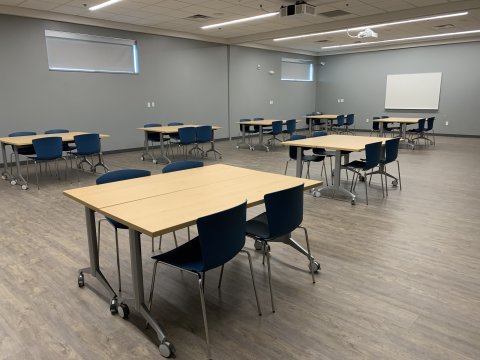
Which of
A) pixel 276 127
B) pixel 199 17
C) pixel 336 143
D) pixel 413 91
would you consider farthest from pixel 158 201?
pixel 413 91

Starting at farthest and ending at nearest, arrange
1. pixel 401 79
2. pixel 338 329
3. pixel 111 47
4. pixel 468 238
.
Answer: pixel 401 79
pixel 111 47
pixel 468 238
pixel 338 329

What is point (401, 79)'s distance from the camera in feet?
42.8

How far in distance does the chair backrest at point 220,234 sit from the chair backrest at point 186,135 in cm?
557

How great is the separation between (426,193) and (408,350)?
3816 mm

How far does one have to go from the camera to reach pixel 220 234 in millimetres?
2025

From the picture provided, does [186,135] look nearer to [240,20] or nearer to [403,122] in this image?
[240,20]

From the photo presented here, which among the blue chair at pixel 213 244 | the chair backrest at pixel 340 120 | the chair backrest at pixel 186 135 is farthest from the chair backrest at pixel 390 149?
the chair backrest at pixel 340 120

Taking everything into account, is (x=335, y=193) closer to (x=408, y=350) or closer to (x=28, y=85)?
(x=408, y=350)

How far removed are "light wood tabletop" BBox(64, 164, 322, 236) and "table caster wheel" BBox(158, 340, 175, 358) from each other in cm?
63

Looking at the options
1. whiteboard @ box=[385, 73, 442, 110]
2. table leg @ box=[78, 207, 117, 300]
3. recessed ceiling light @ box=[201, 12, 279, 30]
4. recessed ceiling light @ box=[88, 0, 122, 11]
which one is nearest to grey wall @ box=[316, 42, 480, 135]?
whiteboard @ box=[385, 73, 442, 110]

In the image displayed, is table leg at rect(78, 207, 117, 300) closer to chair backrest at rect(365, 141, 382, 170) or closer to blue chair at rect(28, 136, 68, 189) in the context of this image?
chair backrest at rect(365, 141, 382, 170)

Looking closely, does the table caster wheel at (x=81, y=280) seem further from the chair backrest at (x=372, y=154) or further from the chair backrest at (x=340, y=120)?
the chair backrest at (x=340, y=120)

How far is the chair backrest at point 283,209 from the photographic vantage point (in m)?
2.38

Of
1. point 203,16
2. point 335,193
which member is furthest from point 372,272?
point 203,16
